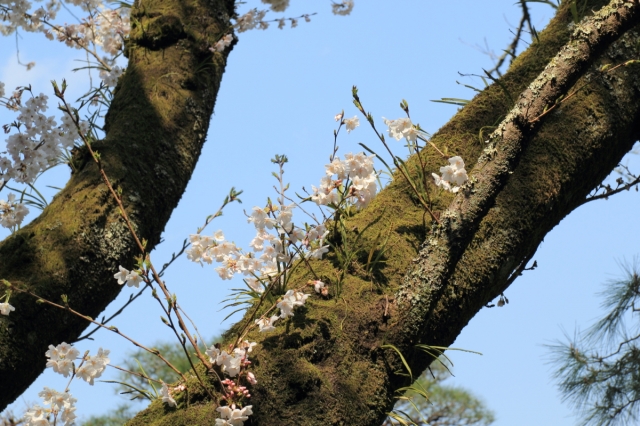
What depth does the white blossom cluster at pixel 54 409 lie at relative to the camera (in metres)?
1.61

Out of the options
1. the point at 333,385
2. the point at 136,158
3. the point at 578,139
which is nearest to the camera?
the point at 333,385

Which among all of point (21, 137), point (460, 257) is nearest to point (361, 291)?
point (460, 257)

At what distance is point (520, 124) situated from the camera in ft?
5.13

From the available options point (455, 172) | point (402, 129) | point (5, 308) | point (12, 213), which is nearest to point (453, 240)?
point (455, 172)

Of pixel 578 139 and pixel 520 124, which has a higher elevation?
pixel 578 139

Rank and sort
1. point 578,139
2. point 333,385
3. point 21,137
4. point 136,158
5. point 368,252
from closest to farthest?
point 333,385 → point 368,252 → point 578,139 → point 136,158 → point 21,137

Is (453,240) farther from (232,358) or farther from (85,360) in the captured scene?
(85,360)

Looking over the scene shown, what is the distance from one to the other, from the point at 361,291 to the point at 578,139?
0.78m

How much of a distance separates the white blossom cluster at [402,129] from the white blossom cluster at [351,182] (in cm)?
10

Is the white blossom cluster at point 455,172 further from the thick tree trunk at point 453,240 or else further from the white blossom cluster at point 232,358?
the white blossom cluster at point 232,358

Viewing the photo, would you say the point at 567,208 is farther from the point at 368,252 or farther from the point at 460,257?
the point at 368,252

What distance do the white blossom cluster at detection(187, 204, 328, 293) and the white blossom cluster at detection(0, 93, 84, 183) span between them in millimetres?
1142

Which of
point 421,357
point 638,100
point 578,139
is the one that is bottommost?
point 421,357

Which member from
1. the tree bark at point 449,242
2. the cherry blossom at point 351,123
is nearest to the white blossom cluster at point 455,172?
the tree bark at point 449,242
